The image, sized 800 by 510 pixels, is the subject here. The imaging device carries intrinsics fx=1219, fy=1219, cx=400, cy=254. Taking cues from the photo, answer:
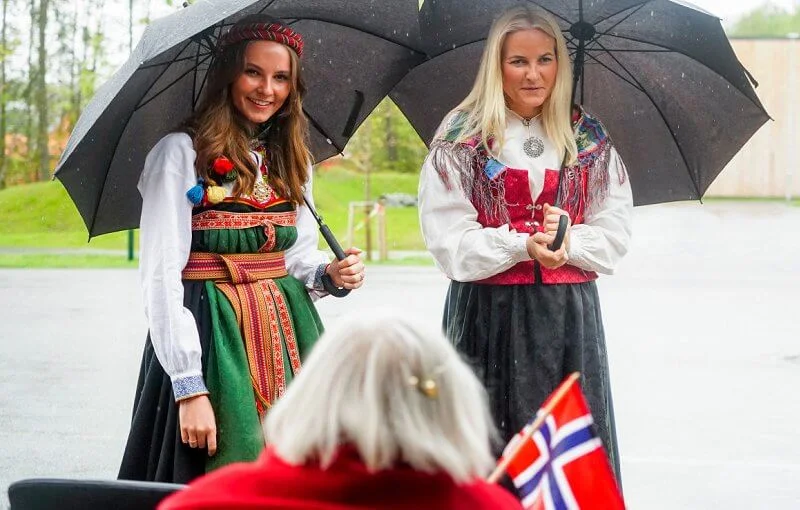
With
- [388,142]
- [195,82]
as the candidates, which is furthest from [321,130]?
[388,142]

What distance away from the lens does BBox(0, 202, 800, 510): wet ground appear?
6.15m

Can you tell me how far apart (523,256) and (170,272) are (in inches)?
41.7

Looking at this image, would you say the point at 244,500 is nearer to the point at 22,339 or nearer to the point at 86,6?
the point at 22,339

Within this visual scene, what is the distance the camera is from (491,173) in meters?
3.69

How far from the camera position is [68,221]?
86.9 feet

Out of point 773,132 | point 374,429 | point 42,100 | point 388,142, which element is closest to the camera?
point 374,429

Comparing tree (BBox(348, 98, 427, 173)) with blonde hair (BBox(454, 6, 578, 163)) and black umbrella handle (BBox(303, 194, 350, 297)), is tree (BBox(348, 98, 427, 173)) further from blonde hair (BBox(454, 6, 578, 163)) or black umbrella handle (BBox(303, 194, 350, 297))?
black umbrella handle (BBox(303, 194, 350, 297))

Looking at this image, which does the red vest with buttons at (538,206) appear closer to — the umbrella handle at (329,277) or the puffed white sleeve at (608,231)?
the puffed white sleeve at (608,231)

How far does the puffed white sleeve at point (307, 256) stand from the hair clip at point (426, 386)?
1.89 m

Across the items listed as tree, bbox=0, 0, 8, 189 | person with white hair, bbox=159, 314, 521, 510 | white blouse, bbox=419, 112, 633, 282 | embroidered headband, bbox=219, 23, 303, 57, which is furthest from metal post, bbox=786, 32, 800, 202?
person with white hair, bbox=159, 314, 521, 510

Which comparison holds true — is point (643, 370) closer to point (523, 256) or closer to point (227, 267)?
point (523, 256)

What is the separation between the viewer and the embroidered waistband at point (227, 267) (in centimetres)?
332

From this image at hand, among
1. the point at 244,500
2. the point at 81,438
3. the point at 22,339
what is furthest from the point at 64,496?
the point at 22,339

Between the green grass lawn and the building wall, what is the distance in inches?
408
